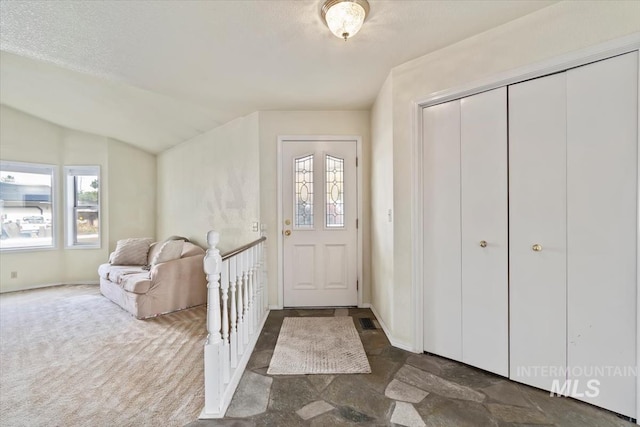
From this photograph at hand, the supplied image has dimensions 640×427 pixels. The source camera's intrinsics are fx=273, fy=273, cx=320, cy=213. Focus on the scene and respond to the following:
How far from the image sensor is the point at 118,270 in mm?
3672

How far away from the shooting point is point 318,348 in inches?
90.6

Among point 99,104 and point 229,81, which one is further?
point 99,104

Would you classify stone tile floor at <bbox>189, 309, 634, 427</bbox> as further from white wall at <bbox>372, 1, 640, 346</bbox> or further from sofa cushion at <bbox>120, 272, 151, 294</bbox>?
sofa cushion at <bbox>120, 272, 151, 294</bbox>

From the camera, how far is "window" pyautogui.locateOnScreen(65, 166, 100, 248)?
15.5ft

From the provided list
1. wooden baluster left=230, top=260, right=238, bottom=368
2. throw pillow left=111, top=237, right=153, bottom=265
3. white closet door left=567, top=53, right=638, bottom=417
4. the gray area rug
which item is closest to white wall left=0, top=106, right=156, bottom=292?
throw pillow left=111, top=237, right=153, bottom=265

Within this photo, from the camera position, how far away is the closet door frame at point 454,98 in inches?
57.2

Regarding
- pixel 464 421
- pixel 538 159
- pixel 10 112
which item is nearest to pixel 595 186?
pixel 538 159

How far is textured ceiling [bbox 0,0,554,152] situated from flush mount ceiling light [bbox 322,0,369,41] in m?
0.08

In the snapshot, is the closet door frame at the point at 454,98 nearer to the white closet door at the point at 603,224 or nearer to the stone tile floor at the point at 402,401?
the white closet door at the point at 603,224

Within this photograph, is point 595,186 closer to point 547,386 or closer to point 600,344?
point 600,344

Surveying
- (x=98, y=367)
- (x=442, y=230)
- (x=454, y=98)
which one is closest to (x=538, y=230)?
(x=442, y=230)

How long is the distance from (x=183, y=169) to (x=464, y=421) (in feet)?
15.5

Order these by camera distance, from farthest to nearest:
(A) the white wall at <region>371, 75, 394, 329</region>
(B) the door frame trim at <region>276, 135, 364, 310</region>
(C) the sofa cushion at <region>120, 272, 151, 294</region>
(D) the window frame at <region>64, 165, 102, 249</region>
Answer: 1. (D) the window frame at <region>64, 165, 102, 249</region>
2. (B) the door frame trim at <region>276, 135, 364, 310</region>
3. (C) the sofa cushion at <region>120, 272, 151, 294</region>
4. (A) the white wall at <region>371, 75, 394, 329</region>

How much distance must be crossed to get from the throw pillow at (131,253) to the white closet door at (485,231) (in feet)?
14.0
